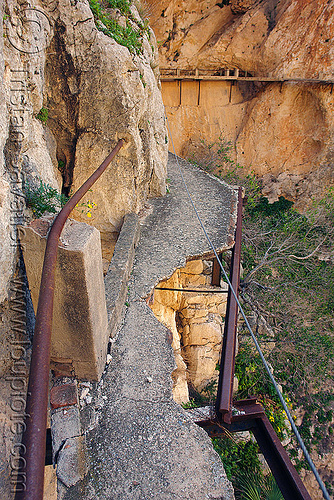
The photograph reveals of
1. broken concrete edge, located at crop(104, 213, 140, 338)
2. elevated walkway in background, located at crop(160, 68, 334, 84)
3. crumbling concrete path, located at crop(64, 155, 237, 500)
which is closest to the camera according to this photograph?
crumbling concrete path, located at crop(64, 155, 237, 500)

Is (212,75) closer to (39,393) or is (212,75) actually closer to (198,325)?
(198,325)

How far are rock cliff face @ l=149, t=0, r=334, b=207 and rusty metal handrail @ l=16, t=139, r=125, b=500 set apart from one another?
11.5m

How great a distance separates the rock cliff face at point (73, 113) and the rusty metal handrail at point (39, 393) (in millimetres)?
619

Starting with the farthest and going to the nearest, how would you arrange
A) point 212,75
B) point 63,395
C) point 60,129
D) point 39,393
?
1. point 212,75
2. point 60,129
3. point 63,395
4. point 39,393

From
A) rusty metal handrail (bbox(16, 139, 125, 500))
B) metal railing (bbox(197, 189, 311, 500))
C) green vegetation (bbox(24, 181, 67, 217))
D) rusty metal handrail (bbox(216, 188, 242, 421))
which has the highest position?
green vegetation (bbox(24, 181, 67, 217))

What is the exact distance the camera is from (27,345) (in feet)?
9.25

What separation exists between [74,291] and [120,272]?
5.16 ft

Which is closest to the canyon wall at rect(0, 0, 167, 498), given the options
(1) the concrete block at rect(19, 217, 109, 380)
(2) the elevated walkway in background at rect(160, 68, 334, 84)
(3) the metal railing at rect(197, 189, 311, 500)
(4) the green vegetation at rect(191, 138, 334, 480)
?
(1) the concrete block at rect(19, 217, 109, 380)

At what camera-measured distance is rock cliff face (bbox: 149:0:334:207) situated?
10.3 m

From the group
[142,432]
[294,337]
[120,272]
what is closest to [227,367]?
[142,432]

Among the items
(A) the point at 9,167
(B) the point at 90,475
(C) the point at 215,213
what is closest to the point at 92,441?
(B) the point at 90,475

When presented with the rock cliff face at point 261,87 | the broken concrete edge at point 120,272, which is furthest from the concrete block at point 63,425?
the rock cliff face at point 261,87

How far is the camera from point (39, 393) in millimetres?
1551

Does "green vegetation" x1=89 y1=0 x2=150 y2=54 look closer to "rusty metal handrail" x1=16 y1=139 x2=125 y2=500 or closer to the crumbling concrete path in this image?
the crumbling concrete path
